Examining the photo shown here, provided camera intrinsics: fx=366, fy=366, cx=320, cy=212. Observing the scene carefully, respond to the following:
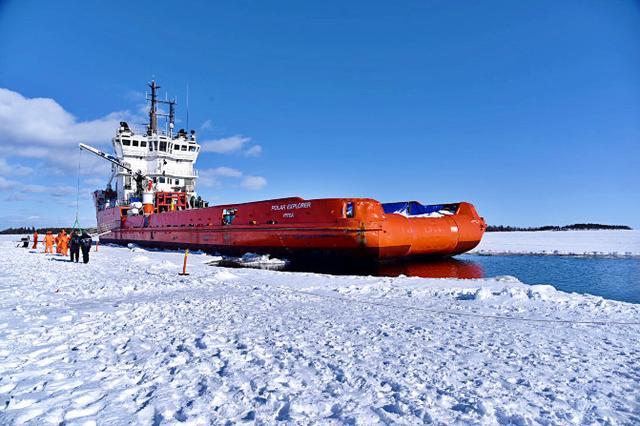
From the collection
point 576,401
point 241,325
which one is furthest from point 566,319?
point 241,325

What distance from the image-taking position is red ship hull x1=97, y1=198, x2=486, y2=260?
12.7 meters

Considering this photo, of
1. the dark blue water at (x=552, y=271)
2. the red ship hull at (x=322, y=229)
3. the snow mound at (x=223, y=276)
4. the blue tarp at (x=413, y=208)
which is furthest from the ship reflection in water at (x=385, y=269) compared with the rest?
the snow mound at (x=223, y=276)

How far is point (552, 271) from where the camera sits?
44.5ft

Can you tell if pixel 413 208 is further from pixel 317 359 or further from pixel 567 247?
pixel 317 359

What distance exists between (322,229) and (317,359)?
9.72 metres

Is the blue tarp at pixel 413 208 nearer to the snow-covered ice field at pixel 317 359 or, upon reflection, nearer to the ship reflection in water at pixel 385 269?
the ship reflection in water at pixel 385 269

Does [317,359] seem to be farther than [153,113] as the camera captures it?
No

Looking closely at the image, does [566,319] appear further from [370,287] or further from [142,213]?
[142,213]

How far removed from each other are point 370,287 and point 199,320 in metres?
3.91

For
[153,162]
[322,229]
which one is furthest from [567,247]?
[153,162]

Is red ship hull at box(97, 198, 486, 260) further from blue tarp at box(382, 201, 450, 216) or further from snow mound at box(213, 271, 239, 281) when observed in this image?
snow mound at box(213, 271, 239, 281)

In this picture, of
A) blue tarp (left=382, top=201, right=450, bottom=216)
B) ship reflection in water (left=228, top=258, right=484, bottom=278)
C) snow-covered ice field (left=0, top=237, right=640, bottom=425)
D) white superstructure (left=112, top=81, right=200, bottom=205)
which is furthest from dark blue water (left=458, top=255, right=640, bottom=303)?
white superstructure (left=112, top=81, right=200, bottom=205)

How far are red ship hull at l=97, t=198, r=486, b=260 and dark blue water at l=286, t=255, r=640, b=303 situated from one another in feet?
2.20

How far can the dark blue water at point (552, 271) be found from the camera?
1018 cm
